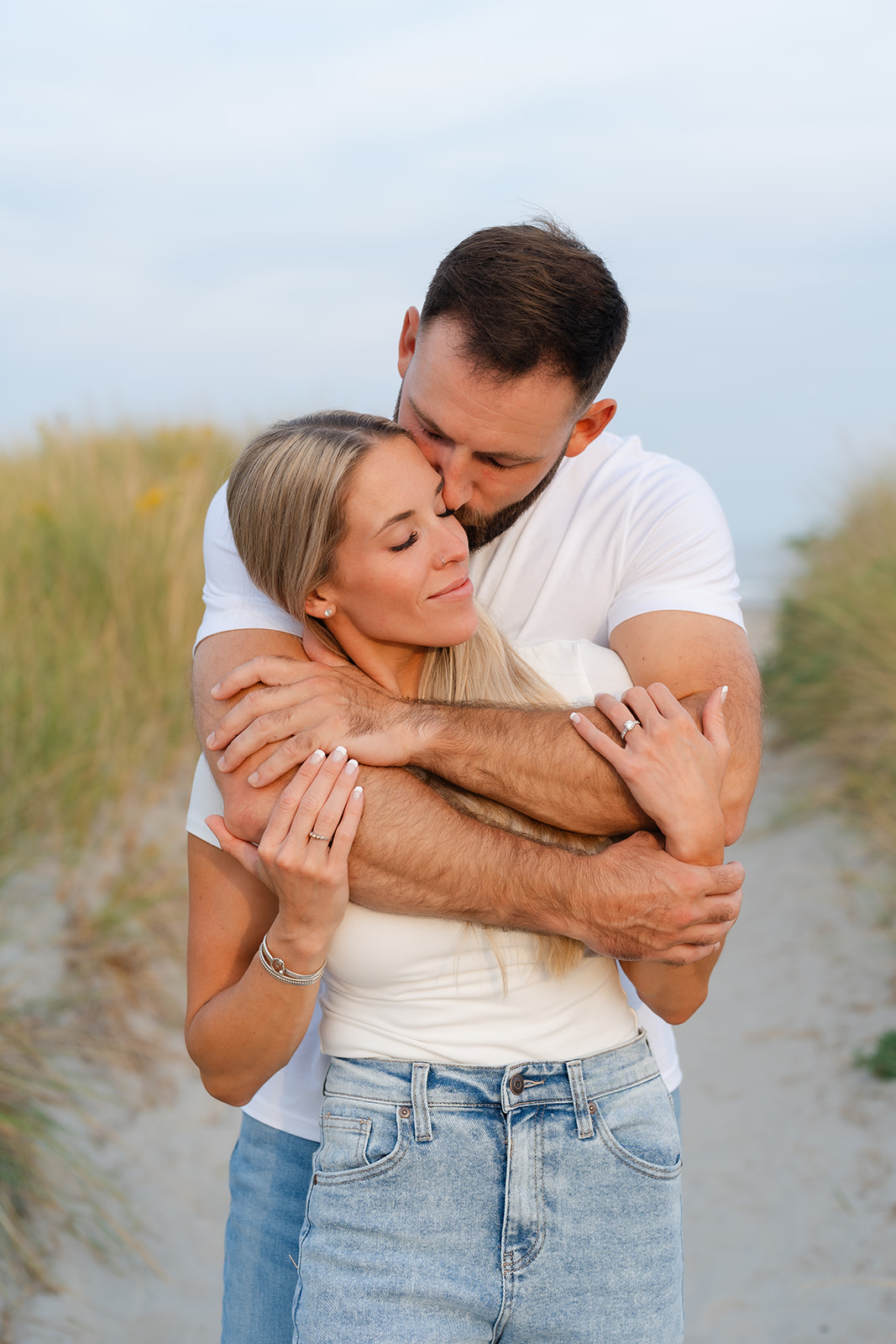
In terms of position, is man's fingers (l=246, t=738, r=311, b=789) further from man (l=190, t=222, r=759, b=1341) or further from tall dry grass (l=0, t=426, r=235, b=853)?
tall dry grass (l=0, t=426, r=235, b=853)

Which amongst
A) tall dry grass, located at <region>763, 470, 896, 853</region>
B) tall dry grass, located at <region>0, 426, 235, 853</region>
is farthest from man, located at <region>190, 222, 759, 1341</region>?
tall dry grass, located at <region>763, 470, 896, 853</region>

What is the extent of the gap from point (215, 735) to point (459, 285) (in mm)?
1054

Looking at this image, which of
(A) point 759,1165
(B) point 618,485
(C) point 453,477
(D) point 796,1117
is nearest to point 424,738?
(C) point 453,477

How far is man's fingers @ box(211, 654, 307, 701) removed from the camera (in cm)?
189

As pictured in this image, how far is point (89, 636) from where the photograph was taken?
5.61 metres

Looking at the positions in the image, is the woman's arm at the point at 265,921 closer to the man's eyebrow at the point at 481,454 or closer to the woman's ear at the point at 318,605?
the woman's ear at the point at 318,605

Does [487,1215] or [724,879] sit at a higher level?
[724,879]

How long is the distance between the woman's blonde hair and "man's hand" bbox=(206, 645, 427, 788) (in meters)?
0.10

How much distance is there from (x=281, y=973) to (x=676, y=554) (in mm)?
1045

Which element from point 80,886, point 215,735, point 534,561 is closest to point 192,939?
point 215,735

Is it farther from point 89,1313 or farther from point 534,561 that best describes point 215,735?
point 89,1313

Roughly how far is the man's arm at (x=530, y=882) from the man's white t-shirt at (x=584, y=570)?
344 mm

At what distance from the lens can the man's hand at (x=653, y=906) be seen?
1.71 m

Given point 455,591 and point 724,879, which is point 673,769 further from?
point 455,591
